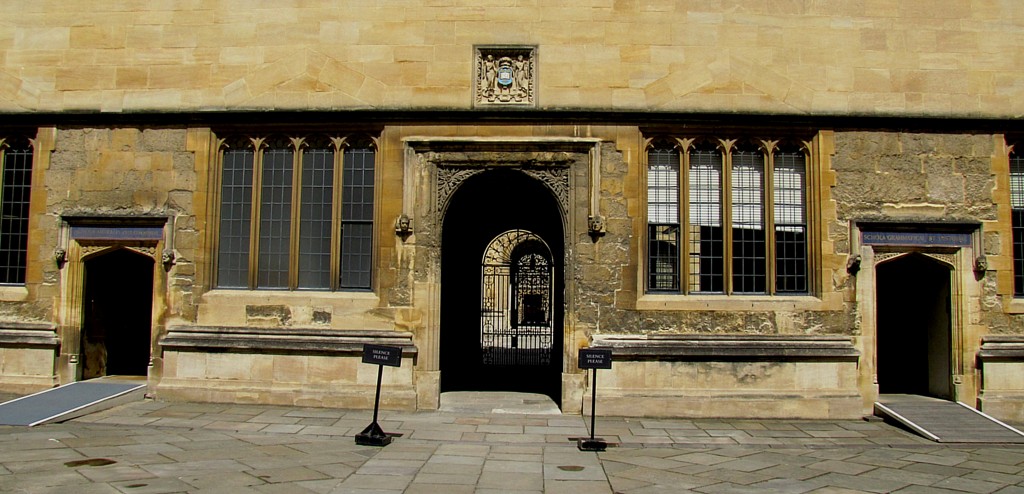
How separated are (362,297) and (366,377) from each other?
4.58 feet

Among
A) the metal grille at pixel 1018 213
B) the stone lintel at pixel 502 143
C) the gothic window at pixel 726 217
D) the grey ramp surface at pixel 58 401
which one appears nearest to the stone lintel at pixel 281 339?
the grey ramp surface at pixel 58 401

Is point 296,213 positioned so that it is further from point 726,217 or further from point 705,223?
point 726,217

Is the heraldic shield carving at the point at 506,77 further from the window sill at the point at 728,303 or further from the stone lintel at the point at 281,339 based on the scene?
the stone lintel at the point at 281,339

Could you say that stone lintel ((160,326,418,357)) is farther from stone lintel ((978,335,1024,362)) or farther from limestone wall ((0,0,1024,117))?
stone lintel ((978,335,1024,362))

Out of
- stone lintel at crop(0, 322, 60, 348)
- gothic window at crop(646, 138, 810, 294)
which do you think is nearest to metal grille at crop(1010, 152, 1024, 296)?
gothic window at crop(646, 138, 810, 294)

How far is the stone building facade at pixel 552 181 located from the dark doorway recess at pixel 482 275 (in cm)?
125

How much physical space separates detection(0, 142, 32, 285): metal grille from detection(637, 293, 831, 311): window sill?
11.6 metres

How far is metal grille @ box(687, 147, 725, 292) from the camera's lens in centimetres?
1298

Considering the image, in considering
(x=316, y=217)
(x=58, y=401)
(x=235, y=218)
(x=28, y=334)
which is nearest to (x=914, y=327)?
(x=316, y=217)

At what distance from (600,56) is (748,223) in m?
4.00

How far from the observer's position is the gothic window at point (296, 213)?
13.2m

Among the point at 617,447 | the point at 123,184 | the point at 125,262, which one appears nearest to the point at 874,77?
the point at 617,447

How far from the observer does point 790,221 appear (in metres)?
13.1

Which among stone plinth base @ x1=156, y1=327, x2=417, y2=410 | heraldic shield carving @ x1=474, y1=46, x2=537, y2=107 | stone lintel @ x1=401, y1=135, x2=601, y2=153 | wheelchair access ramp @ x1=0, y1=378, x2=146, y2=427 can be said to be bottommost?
wheelchair access ramp @ x1=0, y1=378, x2=146, y2=427
